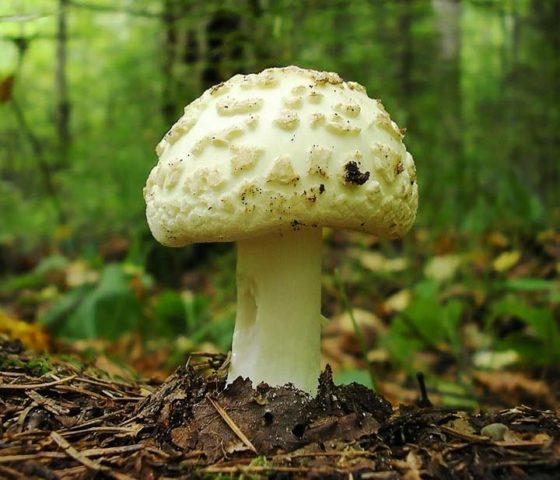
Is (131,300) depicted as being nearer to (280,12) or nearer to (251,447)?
(280,12)

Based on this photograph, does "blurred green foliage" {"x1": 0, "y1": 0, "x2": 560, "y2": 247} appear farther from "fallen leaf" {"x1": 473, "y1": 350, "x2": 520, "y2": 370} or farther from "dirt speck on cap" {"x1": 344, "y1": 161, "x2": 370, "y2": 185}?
"dirt speck on cap" {"x1": 344, "y1": 161, "x2": 370, "y2": 185}

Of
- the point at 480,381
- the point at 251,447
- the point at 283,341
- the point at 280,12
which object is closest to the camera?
the point at 251,447

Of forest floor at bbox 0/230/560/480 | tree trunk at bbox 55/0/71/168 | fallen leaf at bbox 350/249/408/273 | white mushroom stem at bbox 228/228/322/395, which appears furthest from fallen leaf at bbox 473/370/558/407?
tree trunk at bbox 55/0/71/168

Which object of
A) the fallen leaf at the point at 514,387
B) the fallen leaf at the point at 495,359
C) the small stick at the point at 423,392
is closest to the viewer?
the small stick at the point at 423,392

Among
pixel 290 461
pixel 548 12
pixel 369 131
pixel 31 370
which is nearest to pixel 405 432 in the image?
pixel 290 461

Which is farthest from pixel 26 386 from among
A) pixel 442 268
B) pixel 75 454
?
pixel 442 268

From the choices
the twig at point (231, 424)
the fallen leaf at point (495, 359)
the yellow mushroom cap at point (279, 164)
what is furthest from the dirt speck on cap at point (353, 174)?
the fallen leaf at point (495, 359)

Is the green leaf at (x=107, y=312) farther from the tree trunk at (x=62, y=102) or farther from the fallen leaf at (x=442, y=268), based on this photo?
the fallen leaf at (x=442, y=268)
